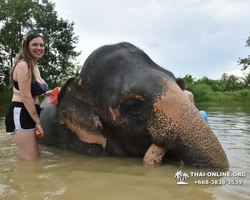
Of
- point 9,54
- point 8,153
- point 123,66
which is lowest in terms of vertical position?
point 8,153

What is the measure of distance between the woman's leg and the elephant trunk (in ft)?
4.66

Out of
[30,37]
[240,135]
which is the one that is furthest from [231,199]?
[240,135]

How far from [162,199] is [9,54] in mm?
23601

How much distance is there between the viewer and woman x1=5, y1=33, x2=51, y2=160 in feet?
11.5

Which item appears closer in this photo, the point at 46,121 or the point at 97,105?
the point at 97,105

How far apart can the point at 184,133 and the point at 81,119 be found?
1.31m

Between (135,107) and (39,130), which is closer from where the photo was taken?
(135,107)

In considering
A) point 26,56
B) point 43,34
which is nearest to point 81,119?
point 26,56

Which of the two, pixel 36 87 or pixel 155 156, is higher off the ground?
pixel 36 87

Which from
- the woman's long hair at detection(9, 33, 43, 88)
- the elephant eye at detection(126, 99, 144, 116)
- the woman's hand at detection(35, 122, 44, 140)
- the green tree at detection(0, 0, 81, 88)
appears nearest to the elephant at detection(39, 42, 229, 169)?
the elephant eye at detection(126, 99, 144, 116)

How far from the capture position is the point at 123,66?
11.1 feet

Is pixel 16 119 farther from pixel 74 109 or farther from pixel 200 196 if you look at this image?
pixel 200 196

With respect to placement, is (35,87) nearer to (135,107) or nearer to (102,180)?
(135,107)

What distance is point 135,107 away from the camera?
3172 millimetres
